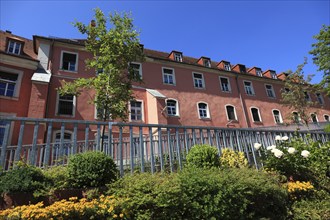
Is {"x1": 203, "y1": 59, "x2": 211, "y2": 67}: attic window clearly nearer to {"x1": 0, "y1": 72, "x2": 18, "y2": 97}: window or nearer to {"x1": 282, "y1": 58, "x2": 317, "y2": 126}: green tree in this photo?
{"x1": 282, "y1": 58, "x2": 317, "y2": 126}: green tree

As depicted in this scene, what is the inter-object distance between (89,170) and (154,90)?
46.8 feet

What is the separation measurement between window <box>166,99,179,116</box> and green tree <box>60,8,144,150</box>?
8212mm

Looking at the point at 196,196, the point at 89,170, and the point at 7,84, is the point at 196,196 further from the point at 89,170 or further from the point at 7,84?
the point at 7,84

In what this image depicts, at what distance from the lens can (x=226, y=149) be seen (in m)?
6.50

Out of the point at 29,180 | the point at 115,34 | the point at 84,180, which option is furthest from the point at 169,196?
the point at 115,34

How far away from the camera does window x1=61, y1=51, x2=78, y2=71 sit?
51.8ft

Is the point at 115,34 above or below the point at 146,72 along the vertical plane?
below

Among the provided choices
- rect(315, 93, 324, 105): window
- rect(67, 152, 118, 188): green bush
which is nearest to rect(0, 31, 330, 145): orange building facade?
rect(315, 93, 324, 105): window

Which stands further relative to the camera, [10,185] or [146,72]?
[146,72]

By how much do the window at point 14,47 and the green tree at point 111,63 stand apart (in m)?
7.38

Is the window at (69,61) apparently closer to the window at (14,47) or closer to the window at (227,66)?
the window at (14,47)

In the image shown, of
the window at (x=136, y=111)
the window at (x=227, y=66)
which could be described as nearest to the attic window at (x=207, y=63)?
the window at (x=227, y=66)

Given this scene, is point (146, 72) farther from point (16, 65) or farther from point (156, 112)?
point (16, 65)

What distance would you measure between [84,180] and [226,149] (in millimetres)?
4228
